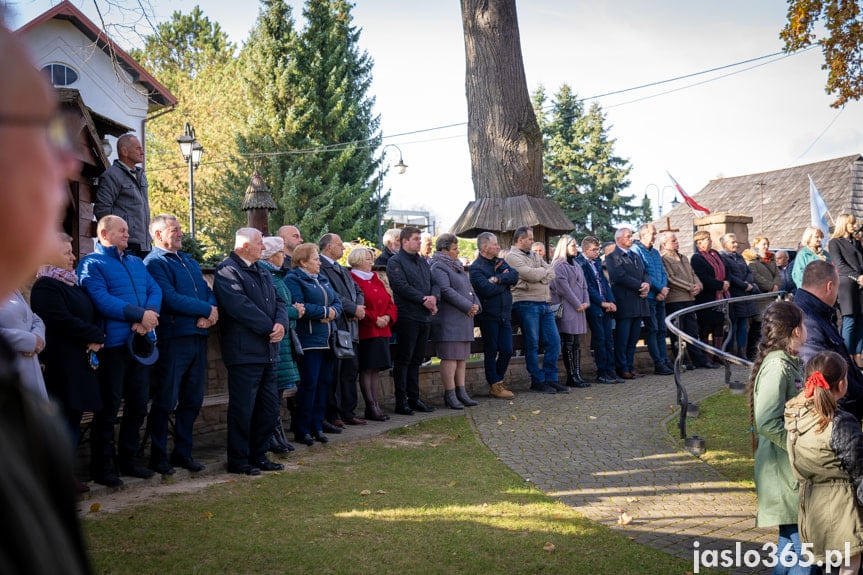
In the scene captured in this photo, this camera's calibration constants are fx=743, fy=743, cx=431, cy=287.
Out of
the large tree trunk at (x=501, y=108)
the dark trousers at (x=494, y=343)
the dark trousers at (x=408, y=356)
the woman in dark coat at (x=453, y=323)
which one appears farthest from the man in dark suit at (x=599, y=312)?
the dark trousers at (x=408, y=356)

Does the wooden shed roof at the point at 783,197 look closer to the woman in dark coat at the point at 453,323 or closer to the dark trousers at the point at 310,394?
the woman in dark coat at the point at 453,323

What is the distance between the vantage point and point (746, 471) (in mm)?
7512

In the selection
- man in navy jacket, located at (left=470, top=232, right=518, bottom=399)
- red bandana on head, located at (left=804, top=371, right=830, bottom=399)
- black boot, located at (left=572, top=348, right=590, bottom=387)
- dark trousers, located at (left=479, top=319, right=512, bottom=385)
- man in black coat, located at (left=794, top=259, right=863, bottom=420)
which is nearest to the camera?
red bandana on head, located at (left=804, top=371, right=830, bottom=399)

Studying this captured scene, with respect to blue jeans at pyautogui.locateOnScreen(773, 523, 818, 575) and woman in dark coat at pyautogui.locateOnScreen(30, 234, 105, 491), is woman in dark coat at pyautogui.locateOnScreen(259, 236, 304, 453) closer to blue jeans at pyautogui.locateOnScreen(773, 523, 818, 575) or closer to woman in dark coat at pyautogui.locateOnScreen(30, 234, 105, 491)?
woman in dark coat at pyautogui.locateOnScreen(30, 234, 105, 491)

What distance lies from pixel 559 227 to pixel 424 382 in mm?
4179

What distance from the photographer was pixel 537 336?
12266 millimetres

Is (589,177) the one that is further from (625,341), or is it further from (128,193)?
(128,193)

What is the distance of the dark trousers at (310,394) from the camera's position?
8.70m

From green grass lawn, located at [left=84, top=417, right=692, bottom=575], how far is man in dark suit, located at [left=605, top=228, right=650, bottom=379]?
6.68 m

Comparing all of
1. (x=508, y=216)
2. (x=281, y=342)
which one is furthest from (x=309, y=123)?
(x=281, y=342)

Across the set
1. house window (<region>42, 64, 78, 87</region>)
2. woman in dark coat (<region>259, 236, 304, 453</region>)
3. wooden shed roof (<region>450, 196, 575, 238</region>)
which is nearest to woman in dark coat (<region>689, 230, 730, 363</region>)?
wooden shed roof (<region>450, 196, 575, 238</region>)

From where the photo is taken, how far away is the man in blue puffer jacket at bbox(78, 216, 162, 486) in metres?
6.73

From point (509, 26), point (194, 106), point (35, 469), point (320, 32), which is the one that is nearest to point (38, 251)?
point (35, 469)

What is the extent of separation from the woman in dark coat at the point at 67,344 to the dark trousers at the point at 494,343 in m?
6.49
